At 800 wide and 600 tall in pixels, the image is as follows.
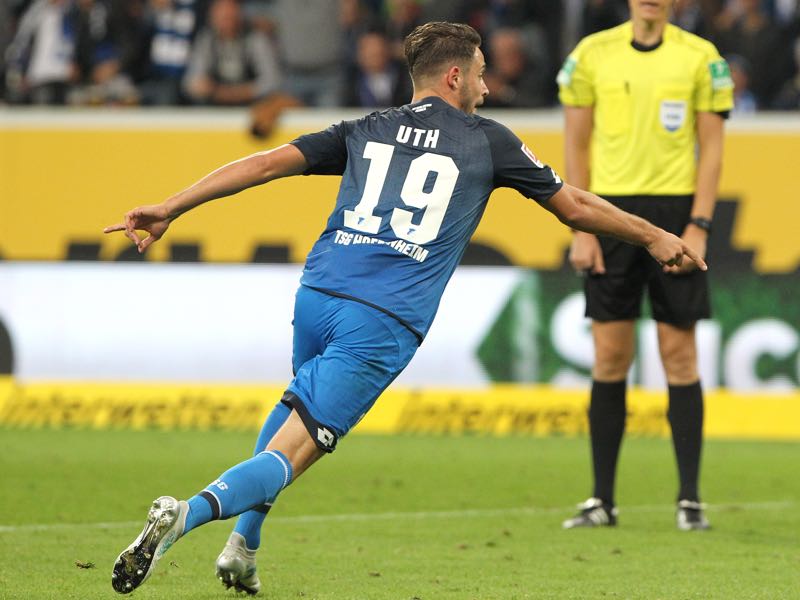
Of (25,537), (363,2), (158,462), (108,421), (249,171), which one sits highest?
(249,171)

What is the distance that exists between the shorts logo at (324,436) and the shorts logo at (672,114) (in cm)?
331

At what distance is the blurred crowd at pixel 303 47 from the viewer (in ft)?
47.0

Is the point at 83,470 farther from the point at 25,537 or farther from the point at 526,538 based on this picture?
the point at 526,538

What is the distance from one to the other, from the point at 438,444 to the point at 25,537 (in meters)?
5.09

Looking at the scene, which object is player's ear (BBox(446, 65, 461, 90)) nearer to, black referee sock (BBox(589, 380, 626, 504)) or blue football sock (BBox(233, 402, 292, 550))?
blue football sock (BBox(233, 402, 292, 550))

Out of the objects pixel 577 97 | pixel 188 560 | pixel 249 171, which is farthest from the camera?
pixel 577 97

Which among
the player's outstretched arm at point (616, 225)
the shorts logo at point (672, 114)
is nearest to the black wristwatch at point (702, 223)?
the shorts logo at point (672, 114)

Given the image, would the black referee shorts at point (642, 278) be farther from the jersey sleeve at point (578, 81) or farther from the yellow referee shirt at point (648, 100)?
the jersey sleeve at point (578, 81)

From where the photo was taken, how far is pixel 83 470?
952cm

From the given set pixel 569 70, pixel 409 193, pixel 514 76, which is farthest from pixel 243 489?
pixel 514 76

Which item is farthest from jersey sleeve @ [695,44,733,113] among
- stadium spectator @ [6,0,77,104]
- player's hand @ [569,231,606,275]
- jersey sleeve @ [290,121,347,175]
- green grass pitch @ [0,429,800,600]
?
stadium spectator @ [6,0,77,104]

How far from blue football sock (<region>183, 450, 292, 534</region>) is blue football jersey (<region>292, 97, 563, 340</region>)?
663mm

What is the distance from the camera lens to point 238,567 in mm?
5316

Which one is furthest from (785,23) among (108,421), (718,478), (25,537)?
(25,537)
